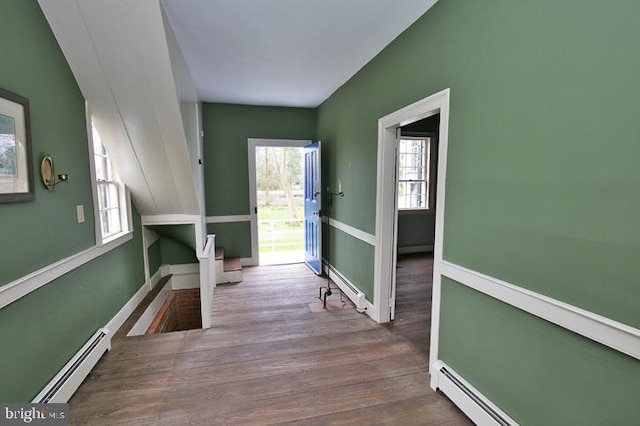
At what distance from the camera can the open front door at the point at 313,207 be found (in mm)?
4348

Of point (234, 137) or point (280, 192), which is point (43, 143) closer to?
point (234, 137)

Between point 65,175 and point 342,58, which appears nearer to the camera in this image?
point 65,175

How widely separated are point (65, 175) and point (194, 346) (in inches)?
64.4

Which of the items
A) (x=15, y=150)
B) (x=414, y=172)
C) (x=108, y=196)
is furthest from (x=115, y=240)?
(x=414, y=172)

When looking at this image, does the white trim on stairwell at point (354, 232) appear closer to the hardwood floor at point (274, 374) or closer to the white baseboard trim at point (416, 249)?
the hardwood floor at point (274, 374)

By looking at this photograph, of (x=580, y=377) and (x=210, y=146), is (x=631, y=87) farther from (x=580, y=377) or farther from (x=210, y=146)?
(x=210, y=146)

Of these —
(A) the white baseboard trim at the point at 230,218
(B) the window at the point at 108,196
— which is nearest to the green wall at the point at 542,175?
(B) the window at the point at 108,196

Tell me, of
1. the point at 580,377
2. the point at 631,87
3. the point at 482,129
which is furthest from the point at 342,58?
the point at 580,377

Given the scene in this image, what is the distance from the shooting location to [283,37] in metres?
2.48

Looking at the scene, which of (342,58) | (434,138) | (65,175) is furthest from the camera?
(434,138)

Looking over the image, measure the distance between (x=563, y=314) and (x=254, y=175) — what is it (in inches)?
168

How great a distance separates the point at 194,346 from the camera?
8.36 feet

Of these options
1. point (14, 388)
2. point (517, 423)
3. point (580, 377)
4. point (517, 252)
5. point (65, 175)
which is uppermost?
point (65, 175)

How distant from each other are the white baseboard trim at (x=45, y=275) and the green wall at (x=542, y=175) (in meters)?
2.45
